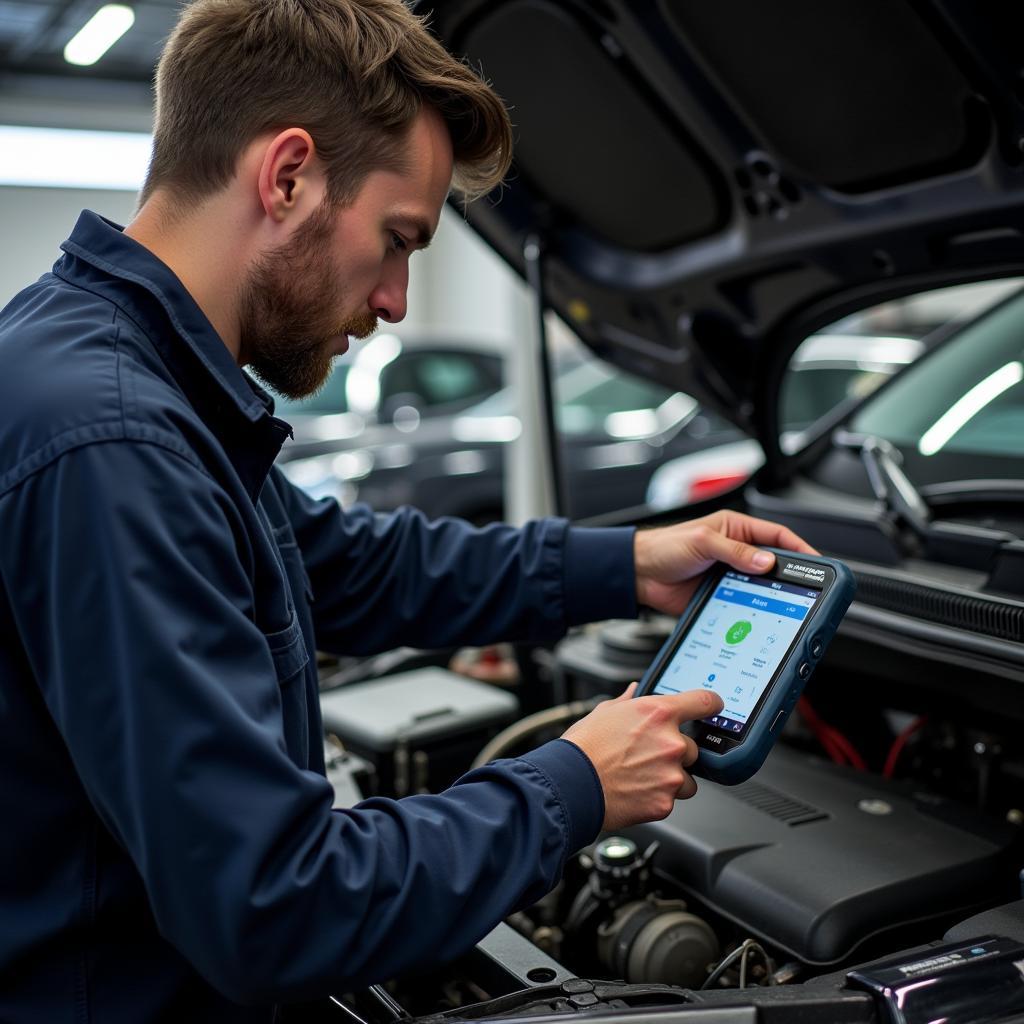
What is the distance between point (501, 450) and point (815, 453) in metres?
4.09

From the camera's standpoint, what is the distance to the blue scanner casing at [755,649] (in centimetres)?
115

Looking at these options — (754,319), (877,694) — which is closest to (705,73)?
(754,319)

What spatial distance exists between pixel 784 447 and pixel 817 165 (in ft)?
2.04

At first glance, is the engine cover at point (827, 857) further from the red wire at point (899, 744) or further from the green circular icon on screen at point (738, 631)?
the green circular icon on screen at point (738, 631)

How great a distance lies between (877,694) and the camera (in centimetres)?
168

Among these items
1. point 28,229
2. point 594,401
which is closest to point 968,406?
point 28,229

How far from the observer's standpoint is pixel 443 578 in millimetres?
1581

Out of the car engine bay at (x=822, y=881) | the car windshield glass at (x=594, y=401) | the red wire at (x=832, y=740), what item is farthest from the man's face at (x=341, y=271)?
the car windshield glass at (x=594, y=401)

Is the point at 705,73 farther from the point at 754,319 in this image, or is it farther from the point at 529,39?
the point at 754,319

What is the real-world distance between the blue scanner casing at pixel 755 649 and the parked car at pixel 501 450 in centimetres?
414

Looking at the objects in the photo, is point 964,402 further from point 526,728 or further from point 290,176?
point 290,176

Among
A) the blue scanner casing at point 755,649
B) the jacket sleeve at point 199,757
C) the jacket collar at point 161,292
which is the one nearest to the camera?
the jacket sleeve at point 199,757

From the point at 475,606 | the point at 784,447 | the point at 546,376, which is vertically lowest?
the point at 475,606

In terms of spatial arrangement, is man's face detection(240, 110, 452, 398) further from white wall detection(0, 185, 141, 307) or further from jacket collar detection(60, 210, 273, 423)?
white wall detection(0, 185, 141, 307)
